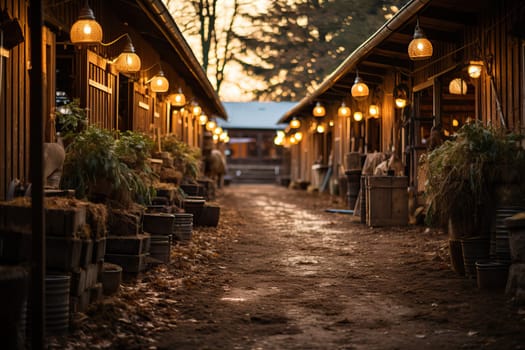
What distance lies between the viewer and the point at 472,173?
23.3 feet

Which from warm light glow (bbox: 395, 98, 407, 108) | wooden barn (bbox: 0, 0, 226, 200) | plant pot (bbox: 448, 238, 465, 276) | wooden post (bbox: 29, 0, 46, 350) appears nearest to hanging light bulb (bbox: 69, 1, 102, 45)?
wooden barn (bbox: 0, 0, 226, 200)

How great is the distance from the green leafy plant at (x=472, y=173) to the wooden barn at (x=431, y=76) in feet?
3.38

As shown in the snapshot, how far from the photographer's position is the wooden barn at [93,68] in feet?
21.3

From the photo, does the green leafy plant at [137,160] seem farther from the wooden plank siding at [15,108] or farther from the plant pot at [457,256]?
the plant pot at [457,256]

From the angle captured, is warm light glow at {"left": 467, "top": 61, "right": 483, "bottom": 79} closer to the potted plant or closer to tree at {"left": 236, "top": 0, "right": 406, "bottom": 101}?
the potted plant

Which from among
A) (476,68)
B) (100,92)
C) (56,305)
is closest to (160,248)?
(56,305)

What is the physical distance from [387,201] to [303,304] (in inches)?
275

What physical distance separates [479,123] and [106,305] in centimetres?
483

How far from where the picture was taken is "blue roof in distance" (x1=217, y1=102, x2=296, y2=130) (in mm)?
42000

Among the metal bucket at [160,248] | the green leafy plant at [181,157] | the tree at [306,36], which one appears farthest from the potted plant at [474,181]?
the tree at [306,36]

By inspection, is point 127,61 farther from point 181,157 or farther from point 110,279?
point 110,279

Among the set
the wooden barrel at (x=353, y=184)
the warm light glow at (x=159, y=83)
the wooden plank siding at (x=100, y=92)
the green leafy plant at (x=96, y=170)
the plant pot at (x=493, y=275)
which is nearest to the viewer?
the plant pot at (x=493, y=275)

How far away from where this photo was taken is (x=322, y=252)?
9781mm

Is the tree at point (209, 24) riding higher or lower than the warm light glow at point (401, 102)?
higher
